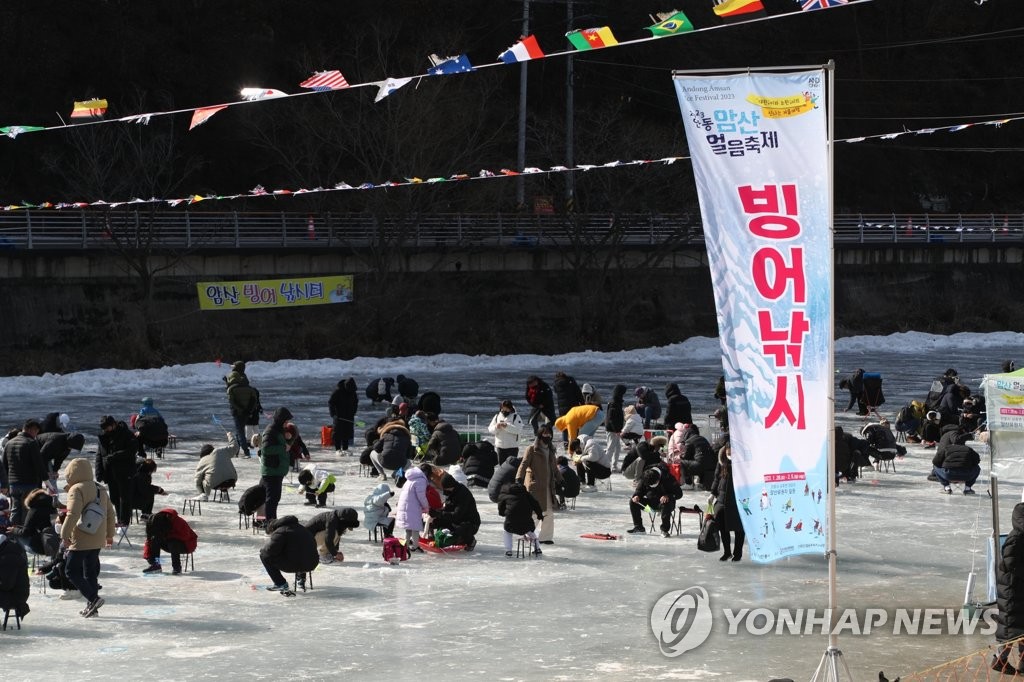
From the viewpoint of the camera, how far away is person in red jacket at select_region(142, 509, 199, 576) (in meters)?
14.3

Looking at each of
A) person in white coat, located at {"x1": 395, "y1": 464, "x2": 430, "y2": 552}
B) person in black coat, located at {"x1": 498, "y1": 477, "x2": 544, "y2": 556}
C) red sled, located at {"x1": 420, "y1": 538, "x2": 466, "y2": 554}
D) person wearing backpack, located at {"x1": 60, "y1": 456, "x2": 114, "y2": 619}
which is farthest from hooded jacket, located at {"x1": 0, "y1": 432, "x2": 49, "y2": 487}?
person in black coat, located at {"x1": 498, "y1": 477, "x2": 544, "y2": 556}

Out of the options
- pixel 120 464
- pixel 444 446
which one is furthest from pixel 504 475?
pixel 120 464

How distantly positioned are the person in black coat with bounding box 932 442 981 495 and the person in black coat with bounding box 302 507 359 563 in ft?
28.8

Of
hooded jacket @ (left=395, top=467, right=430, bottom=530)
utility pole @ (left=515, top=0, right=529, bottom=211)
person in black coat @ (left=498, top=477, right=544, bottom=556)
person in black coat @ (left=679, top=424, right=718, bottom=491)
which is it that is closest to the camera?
person in black coat @ (left=498, top=477, right=544, bottom=556)

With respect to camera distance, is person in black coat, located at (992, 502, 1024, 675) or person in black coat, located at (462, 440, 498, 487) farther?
person in black coat, located at (462, 440, 498, 487)

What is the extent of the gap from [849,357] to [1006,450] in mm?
36329

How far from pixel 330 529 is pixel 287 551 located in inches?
52.9

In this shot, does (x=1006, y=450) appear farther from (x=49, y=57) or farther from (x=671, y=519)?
(x=49, y=57)

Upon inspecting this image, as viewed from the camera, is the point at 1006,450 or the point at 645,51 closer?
the point at 1006,450

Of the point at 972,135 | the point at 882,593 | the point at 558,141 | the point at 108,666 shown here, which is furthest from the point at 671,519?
the point at 972,135

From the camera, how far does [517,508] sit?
15016 millimetres

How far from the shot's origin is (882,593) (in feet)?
44.6

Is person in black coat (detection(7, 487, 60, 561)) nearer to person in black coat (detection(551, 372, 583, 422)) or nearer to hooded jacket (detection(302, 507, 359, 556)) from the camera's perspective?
hooded jacket (detection(302, 507, 359, 556))

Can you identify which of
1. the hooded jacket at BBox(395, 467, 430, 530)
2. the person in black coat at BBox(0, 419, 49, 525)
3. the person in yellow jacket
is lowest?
the hooded jacket at BBox(395, 467, 430, 530)
